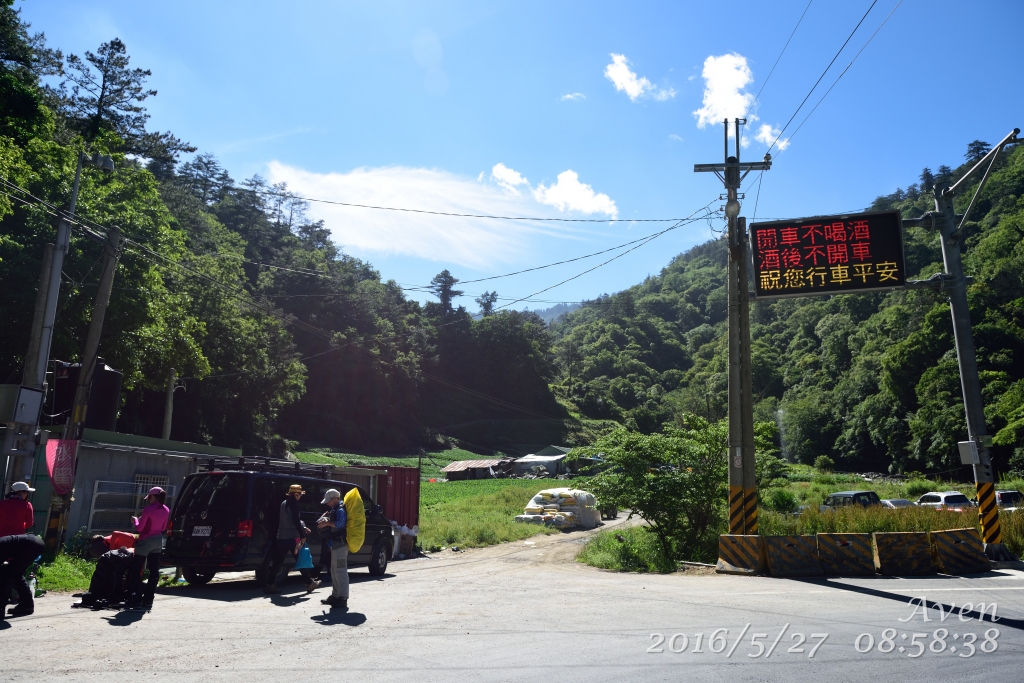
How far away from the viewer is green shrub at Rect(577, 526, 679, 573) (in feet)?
55.0

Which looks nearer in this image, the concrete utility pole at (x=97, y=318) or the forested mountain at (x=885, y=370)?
the concrete utility pole at (x=97, y=318)

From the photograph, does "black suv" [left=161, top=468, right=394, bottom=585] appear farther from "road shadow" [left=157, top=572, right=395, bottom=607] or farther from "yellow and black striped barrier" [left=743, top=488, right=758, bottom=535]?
"yellow and black striped barrier" [left=743, top=488, right=758, bottom=535]

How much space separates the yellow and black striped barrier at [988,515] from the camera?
1511cm

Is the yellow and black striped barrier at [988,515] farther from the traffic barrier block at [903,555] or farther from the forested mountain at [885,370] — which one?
the forested mountain at [885,370]

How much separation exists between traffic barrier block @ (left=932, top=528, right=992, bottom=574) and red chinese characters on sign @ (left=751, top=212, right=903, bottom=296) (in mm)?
5163

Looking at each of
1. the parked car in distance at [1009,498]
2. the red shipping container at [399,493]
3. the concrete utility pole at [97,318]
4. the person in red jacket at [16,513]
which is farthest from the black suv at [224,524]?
the parked car in distance at [1009,498]

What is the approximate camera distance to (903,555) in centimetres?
1407

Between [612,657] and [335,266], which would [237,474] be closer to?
[612,657]

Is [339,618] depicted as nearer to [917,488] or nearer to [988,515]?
[988,515]

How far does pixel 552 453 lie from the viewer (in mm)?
85000

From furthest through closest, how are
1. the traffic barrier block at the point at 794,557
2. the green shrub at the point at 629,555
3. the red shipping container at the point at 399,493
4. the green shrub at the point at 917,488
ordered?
the green shrub at the point at 917,488 → the red shipping container at the point at 399,493 → the green shrub at the point at 629,555 → the traffic barrier block at the point at 794,557

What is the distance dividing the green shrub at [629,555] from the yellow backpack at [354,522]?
905 centimetres

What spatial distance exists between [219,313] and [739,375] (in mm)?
39416

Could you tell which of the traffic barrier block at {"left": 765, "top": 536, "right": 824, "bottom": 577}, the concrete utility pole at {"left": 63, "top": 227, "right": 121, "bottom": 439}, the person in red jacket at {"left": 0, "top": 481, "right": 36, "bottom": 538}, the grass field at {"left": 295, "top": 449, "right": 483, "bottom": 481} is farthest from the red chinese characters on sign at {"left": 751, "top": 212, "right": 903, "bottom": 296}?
the grass field at {"left": 295, "top": 449, "right": 483, "bottom": 481}
